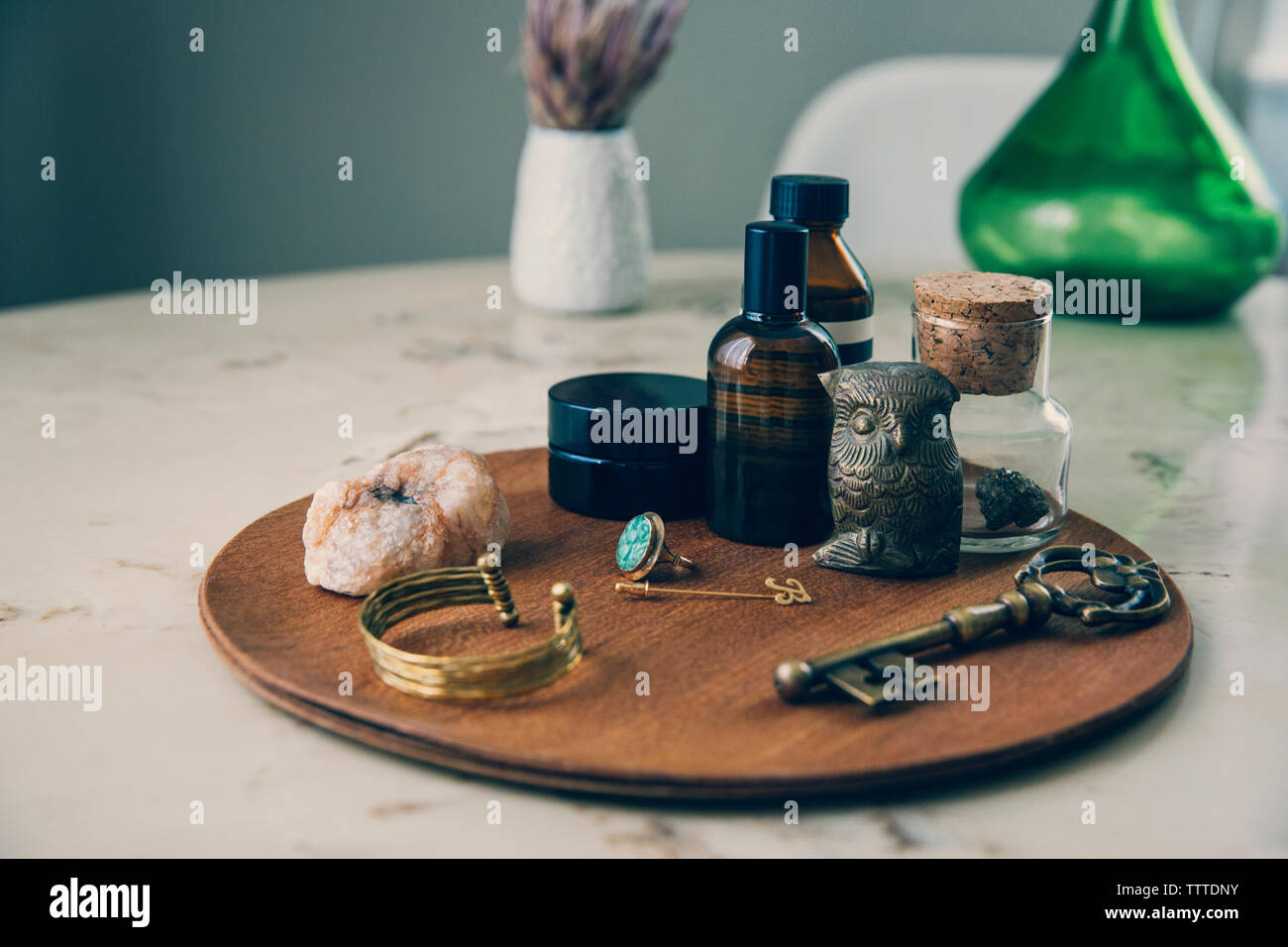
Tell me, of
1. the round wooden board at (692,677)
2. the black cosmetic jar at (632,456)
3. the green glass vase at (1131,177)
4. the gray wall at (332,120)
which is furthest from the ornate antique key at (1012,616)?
the gray wall at (332,120)

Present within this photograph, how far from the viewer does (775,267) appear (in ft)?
2.44

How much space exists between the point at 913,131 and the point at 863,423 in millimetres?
1337

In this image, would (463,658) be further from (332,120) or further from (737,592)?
(332,120)

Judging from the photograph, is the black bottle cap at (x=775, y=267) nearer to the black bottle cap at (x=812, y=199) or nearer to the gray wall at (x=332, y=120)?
the black bottle cap at (x=812, y=199)

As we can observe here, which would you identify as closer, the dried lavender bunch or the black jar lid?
the black jar lid

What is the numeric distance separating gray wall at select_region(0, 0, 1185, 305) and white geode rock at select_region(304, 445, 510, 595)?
1664 mm

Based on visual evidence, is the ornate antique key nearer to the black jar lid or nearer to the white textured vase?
the black jar lid

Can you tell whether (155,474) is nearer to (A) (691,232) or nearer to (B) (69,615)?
(B) (69,615)

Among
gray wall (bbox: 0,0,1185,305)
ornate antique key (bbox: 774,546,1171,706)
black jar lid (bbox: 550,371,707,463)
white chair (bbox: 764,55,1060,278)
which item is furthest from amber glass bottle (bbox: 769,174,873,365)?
gray wall (bbox: 0,0,1185,305)

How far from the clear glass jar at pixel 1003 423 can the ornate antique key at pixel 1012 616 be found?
55 mm

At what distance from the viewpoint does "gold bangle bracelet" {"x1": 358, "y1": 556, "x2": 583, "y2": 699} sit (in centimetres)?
58

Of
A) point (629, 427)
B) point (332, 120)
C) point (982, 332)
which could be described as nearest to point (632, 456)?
point (629, 427)

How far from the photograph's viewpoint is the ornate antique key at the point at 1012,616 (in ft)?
1.92

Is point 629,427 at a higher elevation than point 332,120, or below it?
below
